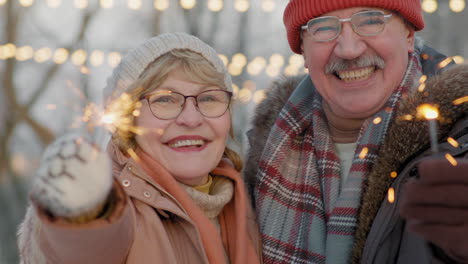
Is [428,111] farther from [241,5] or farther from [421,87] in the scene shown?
[241,5]

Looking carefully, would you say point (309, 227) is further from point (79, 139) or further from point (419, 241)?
point (79, 139)

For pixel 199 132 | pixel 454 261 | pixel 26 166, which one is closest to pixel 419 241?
pixel 454 261

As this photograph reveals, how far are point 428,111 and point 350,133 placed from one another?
63 centimetres

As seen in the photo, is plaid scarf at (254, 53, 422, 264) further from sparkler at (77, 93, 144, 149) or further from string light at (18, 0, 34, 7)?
string light at (18, 0, 34, 7)

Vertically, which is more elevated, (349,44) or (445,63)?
(349,44)

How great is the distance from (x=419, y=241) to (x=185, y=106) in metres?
1.02

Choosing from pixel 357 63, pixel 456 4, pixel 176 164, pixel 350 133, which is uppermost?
pixel 357 63

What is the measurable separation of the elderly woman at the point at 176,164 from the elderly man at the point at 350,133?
0.22 metres

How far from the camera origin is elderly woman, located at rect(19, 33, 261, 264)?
2145mm

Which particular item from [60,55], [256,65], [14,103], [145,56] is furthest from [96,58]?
[145,56]

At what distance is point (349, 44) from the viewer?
8.50 ft

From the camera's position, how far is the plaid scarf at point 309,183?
2.38 metres

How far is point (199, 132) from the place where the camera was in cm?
242

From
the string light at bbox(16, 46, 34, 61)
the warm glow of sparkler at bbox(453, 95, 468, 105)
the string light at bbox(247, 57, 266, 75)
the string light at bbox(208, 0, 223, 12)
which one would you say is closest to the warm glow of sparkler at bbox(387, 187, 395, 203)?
the warm glow of sparkler at bbox(453, 95, 468, 105)
